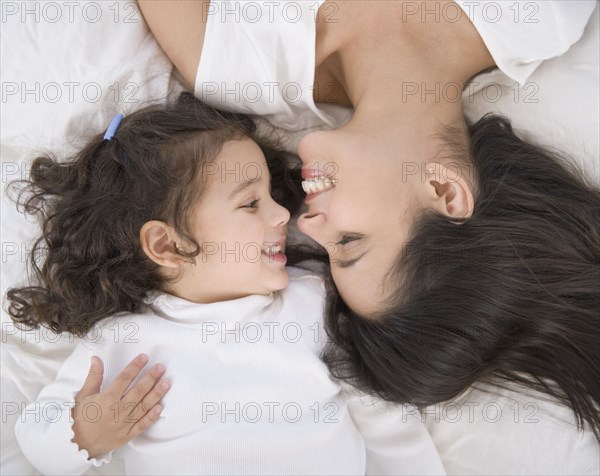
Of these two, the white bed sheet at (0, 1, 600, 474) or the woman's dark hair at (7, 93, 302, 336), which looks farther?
the white bed sheet at (0, 1, 600, 474)

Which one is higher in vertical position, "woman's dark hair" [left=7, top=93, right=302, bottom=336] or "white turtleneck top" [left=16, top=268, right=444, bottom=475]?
"woman's dark hair" [left=7, top=93, right=302, bottom=336]

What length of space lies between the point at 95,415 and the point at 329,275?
2.12 ft

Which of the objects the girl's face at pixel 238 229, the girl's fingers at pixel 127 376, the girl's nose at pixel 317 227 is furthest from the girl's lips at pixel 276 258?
the girl's fingers at pixel 127 376

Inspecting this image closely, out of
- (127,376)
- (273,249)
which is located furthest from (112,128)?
(127,376)

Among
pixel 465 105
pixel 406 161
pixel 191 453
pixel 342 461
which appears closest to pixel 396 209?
pixel 406 161

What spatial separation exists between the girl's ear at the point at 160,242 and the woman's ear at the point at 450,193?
581 millimetres

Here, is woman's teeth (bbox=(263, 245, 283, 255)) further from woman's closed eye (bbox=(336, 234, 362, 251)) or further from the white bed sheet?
the white bed sheet

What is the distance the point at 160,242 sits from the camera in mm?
1436

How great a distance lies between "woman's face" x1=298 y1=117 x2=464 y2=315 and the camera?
133 cm

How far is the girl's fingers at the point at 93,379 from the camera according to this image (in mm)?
1385

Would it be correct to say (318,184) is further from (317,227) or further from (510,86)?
(510,86)

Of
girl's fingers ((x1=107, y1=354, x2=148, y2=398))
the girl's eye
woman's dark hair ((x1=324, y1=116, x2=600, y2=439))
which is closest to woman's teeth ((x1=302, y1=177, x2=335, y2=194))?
the girl's eye

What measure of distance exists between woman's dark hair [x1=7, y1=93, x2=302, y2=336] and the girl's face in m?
0.03

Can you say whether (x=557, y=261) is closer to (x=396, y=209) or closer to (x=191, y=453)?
(x=396, y=209)
